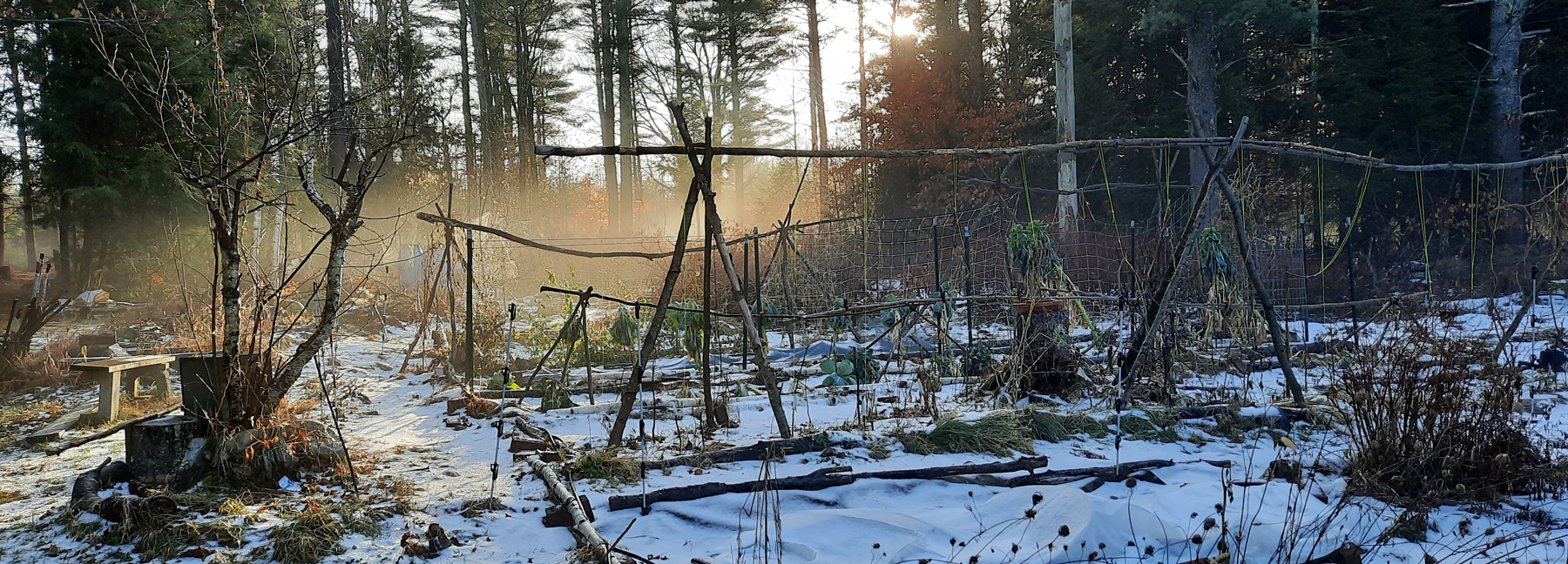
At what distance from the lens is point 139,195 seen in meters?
13.4

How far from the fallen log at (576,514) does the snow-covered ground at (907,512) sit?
0.09 meters

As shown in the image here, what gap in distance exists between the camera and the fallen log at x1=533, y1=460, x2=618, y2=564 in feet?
10.1

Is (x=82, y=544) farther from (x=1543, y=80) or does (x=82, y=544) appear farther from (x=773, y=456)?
(x=1543, y=80)

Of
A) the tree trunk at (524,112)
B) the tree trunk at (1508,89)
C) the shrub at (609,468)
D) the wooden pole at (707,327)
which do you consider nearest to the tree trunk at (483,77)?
the tree trunk at (524,112)

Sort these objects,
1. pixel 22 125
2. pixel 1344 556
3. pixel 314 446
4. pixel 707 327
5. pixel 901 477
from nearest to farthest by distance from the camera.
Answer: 1. pixel 1344 556
2. pixel 901 477
3. pixel 314 446
4. pixel 707 327
5. pixel 22 125

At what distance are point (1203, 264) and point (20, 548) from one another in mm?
8149

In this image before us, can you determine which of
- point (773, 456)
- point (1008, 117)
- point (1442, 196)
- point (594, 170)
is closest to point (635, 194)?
point (594, 170)

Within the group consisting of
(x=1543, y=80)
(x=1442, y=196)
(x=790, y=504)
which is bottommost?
(x=790, y=504)

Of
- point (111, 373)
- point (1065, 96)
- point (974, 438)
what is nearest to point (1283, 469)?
point (974, 438)

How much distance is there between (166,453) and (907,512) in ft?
12.6

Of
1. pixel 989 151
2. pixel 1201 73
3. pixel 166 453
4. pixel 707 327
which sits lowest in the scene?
pixel 166 453

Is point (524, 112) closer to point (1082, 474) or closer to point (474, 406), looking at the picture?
point (474, 406)

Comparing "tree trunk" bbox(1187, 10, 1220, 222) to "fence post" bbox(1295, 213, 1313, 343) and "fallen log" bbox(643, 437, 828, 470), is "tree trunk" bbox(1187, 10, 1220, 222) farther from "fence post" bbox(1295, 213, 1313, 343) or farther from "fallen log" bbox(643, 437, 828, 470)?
"fallen log" bbox(643, 437, 828, 470)

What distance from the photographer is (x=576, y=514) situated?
3488 millimetres
